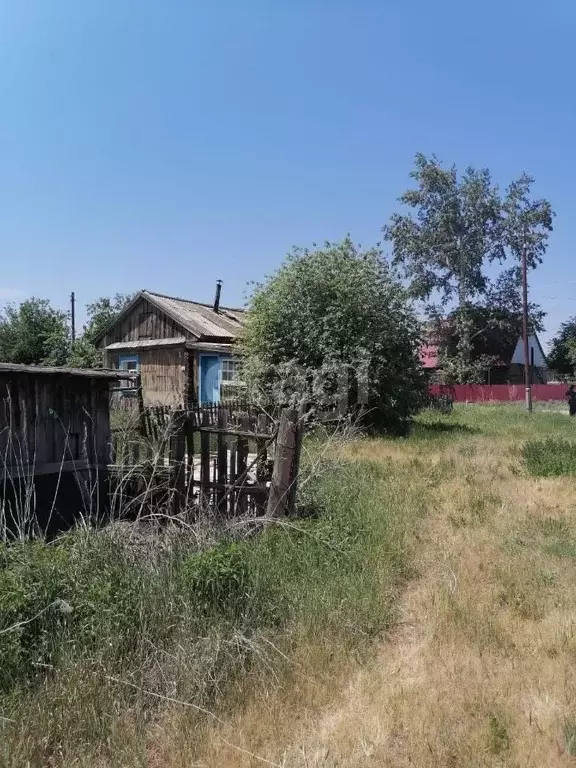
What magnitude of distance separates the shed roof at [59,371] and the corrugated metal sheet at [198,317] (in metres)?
13.3

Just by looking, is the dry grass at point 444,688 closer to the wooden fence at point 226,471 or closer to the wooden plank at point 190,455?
the wooden fence at point 226,471

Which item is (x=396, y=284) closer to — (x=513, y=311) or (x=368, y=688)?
(x=368, y=688)

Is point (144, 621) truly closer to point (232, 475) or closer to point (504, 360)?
point (232, 475)

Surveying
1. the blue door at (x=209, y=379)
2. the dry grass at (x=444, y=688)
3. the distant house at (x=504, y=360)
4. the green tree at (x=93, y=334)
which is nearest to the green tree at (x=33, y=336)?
the green tree at (x=93, y=334)

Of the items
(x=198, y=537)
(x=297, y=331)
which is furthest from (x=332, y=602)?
(x=297, y=331)

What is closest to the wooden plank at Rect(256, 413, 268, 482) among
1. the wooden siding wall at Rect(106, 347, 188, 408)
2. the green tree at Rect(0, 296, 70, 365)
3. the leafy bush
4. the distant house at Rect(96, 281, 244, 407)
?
the leafy bush

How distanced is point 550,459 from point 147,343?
55.2ft

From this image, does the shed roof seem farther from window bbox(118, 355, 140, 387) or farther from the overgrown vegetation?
window bbox(118, 355, 140, 387)

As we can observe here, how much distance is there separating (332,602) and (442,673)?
3.06ft

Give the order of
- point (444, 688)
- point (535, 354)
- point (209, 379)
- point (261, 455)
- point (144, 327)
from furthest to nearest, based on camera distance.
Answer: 1. point (535, 354)
2. point (144, 327)
3. point (209, 379)
4. point (261, 455)
5. point (444, 688)

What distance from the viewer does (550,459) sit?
33.3 feet

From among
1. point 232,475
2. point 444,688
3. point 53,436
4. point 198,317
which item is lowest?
point 444,688

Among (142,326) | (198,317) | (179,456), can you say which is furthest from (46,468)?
(142,326)

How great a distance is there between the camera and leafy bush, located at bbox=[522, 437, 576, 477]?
9547 mm
